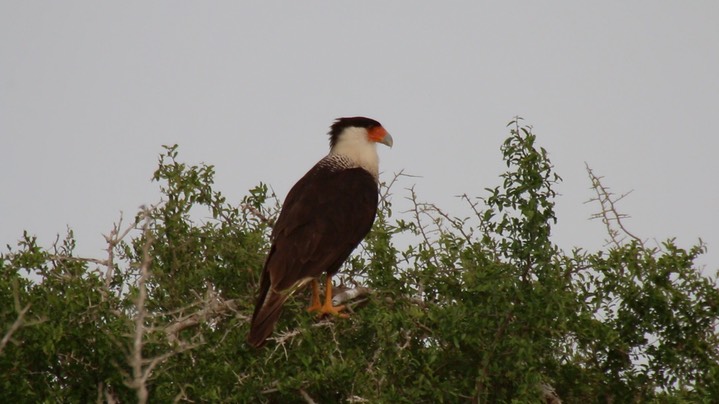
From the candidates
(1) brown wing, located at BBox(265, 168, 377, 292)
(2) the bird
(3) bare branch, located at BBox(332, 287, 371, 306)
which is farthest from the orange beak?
(3) bare branch, located at BBox(332, 287, 371, 306)

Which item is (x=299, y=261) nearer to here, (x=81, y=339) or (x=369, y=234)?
(x=369, y=234)

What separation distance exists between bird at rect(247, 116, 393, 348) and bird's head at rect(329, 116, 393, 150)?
24cm

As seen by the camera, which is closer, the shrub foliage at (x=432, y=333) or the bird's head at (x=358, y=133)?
the shrub foliage at (x=432, y=333)

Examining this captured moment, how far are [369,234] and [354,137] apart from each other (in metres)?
1.47

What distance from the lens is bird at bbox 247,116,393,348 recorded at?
5.28 meters

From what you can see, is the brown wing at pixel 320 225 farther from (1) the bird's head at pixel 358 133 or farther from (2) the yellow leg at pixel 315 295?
(1) the bird's head at pixel 358 133

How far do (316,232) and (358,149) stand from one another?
1.41 meters

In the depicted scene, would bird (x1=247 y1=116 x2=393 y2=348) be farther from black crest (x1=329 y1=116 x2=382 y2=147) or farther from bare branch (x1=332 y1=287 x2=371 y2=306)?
black crest (x1=329 y1=116 x2=382 y2=147)

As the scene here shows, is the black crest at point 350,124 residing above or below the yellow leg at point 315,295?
above

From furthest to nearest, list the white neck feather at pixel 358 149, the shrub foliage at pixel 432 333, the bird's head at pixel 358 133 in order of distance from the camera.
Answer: the bird's head at pixel 358 133 → the white neck feather at pixel 358 149 → the shrub foliage at pixel 432 333

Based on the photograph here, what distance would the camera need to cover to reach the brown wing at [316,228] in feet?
18.1

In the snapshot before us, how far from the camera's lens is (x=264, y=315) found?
504cm

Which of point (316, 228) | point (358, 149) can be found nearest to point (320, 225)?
point (316, 228)

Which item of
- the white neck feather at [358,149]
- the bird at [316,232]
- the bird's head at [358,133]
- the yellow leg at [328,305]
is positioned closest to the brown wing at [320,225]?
the bird at [316,232]
